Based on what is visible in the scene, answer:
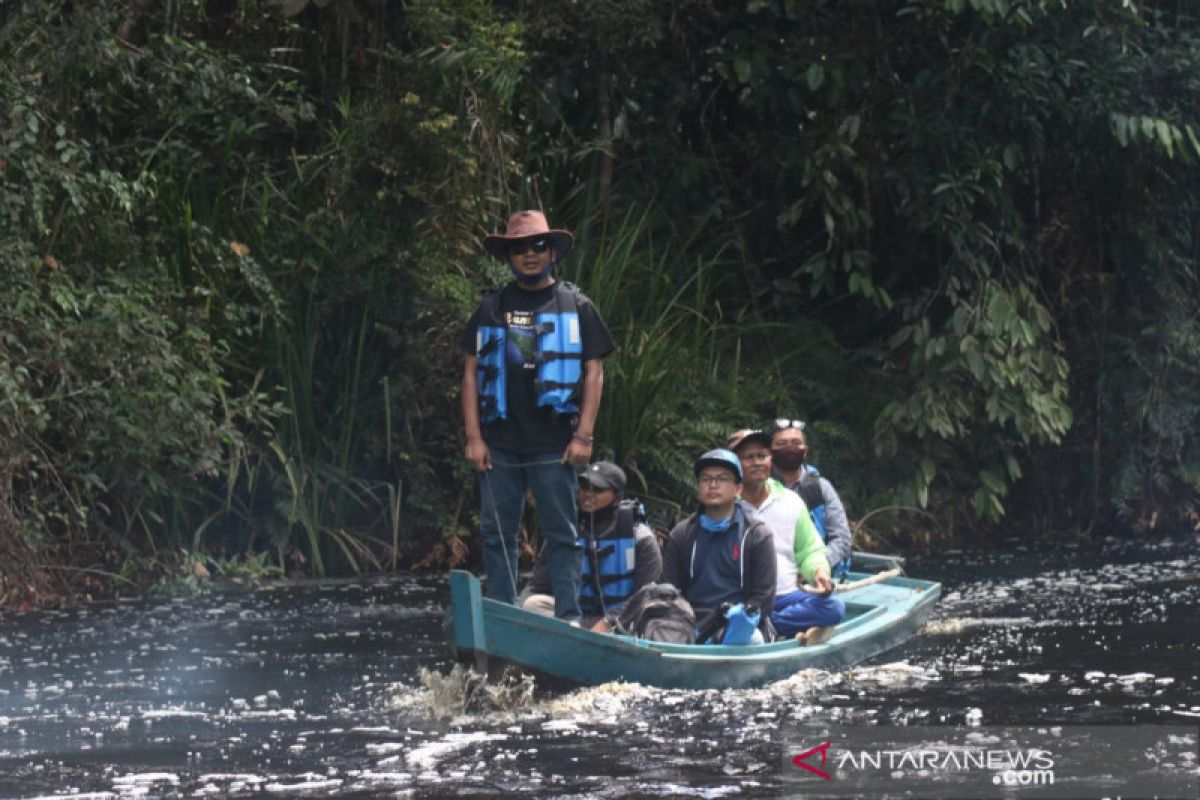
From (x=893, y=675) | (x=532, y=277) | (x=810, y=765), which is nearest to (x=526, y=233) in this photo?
(x=532, y=277)

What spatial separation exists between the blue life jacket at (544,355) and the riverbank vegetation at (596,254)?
3419 millimetres

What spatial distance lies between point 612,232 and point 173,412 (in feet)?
13.8

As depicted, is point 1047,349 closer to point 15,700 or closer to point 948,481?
point 948,481

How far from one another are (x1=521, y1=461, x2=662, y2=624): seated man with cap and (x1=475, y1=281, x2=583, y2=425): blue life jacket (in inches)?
20.0

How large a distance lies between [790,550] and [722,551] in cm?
95

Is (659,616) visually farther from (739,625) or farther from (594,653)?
(594,653)

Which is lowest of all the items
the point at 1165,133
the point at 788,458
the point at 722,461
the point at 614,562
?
the point at 614,562

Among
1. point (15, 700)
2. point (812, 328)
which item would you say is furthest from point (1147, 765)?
point (812, 328)

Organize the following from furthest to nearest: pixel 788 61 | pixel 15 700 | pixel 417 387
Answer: pixel 788 61, pixel 417 387, pixel 15 700

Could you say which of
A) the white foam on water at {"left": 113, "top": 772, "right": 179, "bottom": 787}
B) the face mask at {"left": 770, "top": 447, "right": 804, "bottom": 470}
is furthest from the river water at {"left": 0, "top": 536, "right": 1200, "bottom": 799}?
the face mask at {"left": 770, "top": 447, "right": 804, "bottom": 470}

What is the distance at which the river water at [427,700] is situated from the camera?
686 centimetres

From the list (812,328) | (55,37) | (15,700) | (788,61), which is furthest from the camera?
(812,328)

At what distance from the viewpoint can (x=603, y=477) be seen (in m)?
9.12

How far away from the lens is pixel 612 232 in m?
14.6
